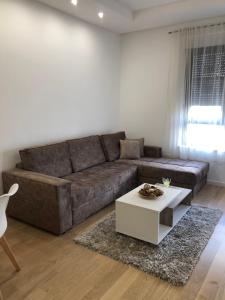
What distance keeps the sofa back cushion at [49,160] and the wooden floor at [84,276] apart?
90cm

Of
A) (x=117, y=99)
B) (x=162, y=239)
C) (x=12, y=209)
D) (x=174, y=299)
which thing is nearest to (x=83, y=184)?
(x=12, y=209)

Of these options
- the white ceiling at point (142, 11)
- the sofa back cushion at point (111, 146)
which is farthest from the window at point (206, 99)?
the sofa back cushion at point (111, 146)

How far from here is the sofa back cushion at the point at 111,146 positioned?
4.38 meters

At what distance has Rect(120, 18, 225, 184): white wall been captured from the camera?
15.0ft

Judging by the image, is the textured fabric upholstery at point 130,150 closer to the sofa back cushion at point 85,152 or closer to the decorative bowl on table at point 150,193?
the sofa back cushion at point 85,152

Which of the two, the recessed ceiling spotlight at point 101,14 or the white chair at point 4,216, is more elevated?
the recessed ceiling spotlight at point 101,14

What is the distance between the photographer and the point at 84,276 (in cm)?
209

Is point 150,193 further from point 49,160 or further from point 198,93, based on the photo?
point 198,93

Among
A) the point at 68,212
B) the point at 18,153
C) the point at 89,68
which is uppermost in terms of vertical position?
the point at 89,68

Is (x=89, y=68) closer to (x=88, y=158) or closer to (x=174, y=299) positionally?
(x=88, y=158)

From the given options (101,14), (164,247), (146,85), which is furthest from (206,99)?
(164,247)

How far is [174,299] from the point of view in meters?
1.84

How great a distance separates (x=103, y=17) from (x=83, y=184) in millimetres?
2616

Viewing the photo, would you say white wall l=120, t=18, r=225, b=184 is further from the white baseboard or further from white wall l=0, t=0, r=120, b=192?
white wall l=0, t=0, r=120, b=192
